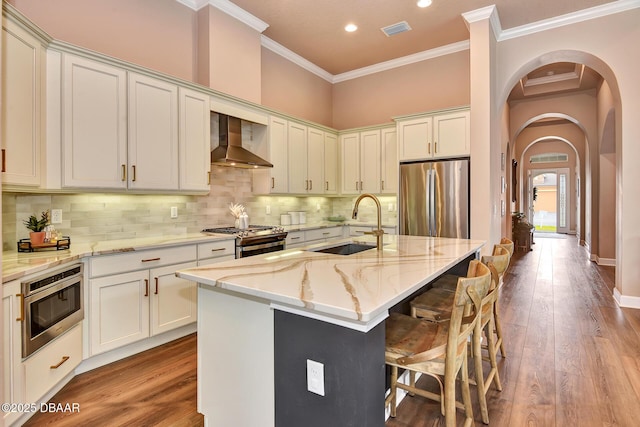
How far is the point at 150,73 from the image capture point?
309cm

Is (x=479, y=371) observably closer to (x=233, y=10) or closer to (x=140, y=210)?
(x=140, y=210)

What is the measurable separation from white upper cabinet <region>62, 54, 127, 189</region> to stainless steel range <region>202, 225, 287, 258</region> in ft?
3.76

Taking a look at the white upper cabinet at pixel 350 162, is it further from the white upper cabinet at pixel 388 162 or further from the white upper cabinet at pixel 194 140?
the white upper cabinet at pixel 194 140

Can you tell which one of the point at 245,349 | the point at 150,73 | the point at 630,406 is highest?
the point at 150,73

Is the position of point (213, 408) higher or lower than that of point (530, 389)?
higher

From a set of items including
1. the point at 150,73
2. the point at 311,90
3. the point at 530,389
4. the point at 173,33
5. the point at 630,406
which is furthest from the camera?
the point at 311,90

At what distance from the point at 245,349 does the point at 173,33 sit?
3.57 m

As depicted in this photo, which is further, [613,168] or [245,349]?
[613,168]

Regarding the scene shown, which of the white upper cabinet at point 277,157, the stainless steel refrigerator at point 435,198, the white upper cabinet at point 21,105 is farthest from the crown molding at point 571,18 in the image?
the white upper cabinet at point 21,105

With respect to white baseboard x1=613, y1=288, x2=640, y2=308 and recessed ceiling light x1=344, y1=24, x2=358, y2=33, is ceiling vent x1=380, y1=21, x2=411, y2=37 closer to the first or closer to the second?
recessed ceiling light x1=344, y1=24, x2=358, y2=33

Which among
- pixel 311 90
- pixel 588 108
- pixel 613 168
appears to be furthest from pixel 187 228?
pixel 588 108

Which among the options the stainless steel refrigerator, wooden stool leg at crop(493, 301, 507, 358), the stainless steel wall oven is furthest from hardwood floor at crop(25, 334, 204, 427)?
the stainless steel refrigerator

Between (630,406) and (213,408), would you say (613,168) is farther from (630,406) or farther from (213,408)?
(213,408)

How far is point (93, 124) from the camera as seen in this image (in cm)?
273
